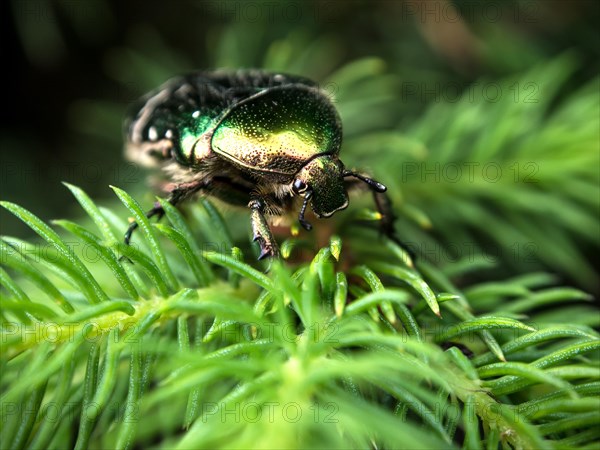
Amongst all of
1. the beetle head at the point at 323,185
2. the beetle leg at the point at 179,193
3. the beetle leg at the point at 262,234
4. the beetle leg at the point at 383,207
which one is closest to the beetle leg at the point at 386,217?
the beetle leg at the point at 383,207

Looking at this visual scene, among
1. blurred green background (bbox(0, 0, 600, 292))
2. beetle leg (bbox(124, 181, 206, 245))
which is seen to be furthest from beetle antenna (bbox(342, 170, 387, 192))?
beetle leg (bbox(124, 181, 206, 245))

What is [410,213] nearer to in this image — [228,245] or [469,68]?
[228,245]

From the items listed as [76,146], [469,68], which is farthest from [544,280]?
[76,146]

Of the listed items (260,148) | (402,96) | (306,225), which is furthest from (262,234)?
(402,96)

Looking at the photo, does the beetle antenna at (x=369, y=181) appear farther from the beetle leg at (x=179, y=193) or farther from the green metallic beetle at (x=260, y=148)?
the beetle leg at (x=179, y=193)

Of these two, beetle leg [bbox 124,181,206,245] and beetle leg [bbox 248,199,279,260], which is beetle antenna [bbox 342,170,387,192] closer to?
beetle leg [bbox 248,199,279,260]

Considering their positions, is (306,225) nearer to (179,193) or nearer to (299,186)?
(299,186)
